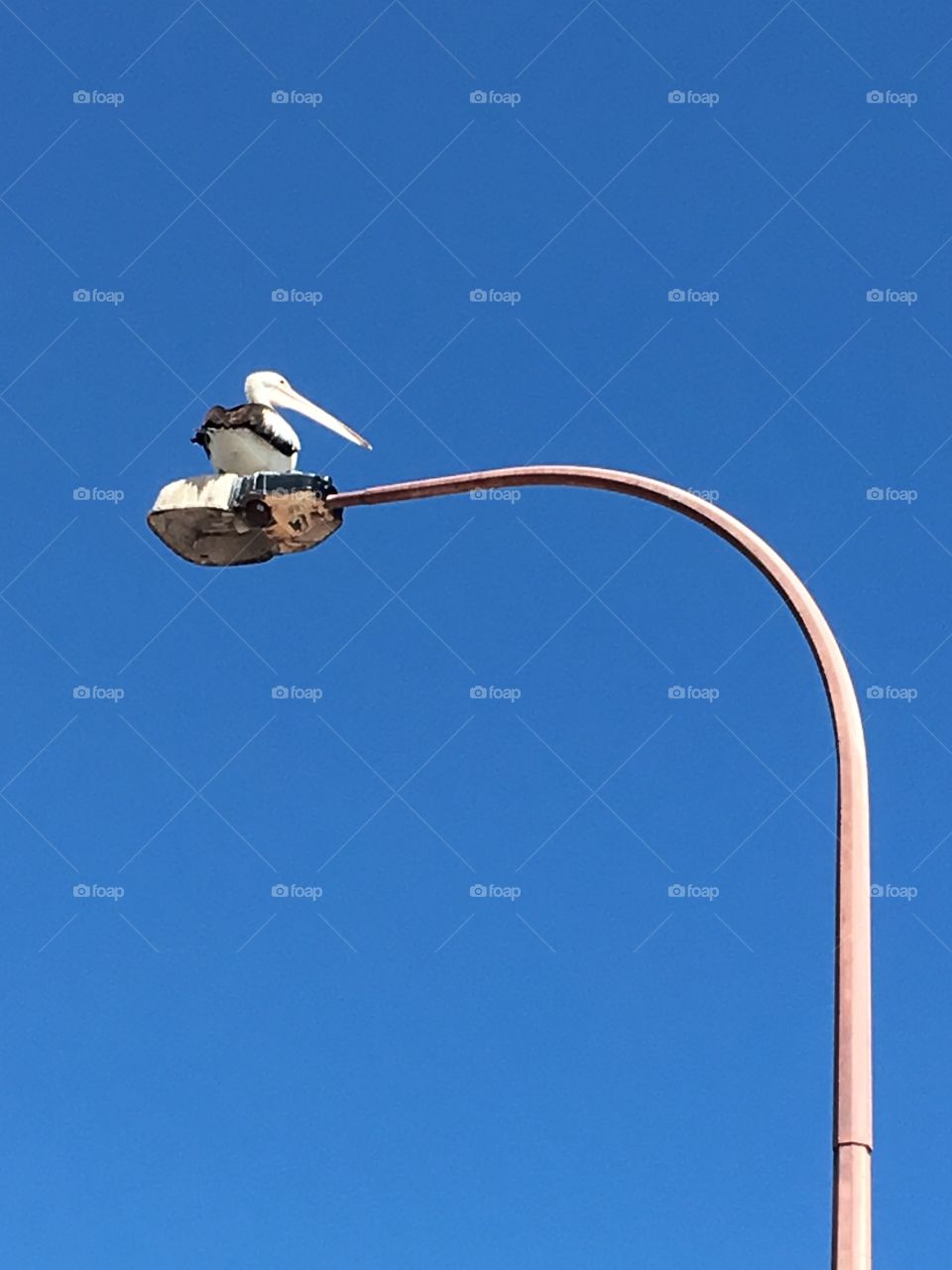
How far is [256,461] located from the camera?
28.7 ft

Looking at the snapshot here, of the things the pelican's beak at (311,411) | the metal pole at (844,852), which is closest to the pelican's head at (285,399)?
the pelican's beak at (311,411)

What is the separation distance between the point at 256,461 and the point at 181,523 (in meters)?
0.64

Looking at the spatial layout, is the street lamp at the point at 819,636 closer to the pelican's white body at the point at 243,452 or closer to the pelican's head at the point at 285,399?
the pelican's white body at the point at 243,452

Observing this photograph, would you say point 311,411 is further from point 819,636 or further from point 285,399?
point 819,636

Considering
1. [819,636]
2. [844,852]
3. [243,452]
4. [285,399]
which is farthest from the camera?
[285,399]

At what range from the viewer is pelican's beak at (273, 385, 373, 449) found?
33.3 ft

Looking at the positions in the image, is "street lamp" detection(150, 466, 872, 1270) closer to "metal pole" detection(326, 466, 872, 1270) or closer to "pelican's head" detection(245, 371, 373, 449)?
"metal pole" detection(326, 466, 872, 1270)

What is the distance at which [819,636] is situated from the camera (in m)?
6.62

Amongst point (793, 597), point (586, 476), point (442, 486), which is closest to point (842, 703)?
point (793, 597)

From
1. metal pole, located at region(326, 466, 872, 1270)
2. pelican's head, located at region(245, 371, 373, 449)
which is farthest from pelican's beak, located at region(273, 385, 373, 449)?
metal pole, located at region(326, 466, 872, 1270)

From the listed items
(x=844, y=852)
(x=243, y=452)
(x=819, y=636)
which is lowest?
(x=844, y=852)

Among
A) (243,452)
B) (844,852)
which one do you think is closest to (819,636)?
(844,852)

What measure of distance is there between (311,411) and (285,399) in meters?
0.21

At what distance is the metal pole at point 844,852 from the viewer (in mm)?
5512
